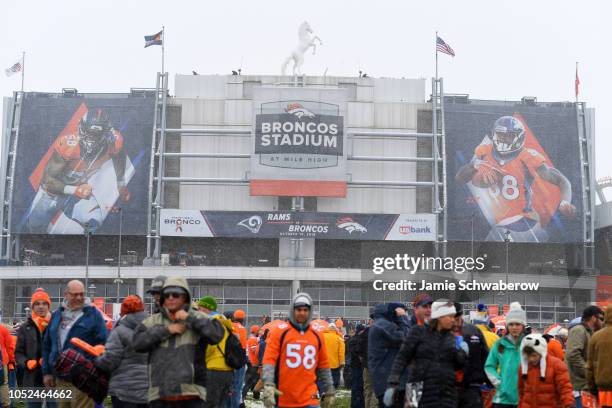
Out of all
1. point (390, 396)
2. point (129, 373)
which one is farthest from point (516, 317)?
point (129, 373)

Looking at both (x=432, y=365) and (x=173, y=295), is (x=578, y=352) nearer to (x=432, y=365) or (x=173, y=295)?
(x=432, y=365)

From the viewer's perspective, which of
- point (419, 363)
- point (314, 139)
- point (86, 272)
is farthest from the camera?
point (314, 139)

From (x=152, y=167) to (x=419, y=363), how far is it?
2600 inches

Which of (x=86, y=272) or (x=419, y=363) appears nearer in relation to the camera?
(x=419, y=363)

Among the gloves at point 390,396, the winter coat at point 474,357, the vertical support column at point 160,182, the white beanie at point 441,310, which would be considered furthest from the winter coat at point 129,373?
the vertical support column at point 160,182

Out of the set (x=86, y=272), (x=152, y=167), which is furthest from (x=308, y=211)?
(x=86, y=272)

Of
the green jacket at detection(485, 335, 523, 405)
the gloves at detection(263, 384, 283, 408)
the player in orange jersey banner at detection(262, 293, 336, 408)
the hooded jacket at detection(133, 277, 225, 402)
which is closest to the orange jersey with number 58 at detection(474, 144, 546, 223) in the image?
the green jacket at detection(485, 335, 523, 405)

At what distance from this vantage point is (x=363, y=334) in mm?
18297

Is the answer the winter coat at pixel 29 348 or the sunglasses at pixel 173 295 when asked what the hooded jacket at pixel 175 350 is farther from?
the winter coat at pixel 29 348

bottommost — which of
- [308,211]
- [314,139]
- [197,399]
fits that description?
[197,399]

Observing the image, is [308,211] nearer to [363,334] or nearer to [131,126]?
[131,126]

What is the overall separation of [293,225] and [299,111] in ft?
25.4

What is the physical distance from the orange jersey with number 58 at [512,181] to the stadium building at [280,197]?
0.50 ft

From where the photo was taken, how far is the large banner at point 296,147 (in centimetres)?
7569
